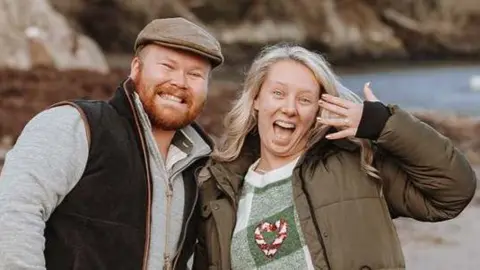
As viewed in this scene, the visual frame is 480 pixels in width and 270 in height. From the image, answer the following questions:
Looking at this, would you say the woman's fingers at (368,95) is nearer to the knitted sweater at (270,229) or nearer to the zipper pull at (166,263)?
the knitted sweater at (270,229)

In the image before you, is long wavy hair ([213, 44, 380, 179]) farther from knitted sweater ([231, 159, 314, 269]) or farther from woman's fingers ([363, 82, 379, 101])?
knitted sweater ([231, 159, 314, 269])

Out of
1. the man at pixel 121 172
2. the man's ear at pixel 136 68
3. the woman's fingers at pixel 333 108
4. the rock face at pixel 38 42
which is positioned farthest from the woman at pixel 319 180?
the rock face at pixel 38 42

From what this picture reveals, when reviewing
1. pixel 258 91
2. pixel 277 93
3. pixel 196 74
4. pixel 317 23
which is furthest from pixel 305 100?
pixel 317 23

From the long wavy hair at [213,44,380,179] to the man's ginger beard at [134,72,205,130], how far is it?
0.27m

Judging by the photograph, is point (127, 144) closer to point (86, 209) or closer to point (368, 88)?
point (86, 209)

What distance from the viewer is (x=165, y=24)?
93.4 inches

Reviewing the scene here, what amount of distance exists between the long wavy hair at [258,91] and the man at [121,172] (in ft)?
0.51

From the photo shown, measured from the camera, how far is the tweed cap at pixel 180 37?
233 centimetres

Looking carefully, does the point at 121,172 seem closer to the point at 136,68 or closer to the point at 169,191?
the point at 169,191

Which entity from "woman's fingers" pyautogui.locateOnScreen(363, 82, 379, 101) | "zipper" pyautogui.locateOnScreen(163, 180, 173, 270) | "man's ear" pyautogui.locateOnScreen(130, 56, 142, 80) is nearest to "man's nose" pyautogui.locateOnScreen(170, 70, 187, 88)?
"man's ear" pyautogui.locateOnScreen(130, 56, 142, 80)

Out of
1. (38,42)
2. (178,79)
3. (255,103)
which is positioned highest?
(178,79)

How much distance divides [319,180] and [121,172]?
1.81ft

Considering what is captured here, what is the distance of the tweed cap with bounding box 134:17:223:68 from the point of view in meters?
2.33

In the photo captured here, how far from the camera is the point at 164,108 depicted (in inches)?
92.0
